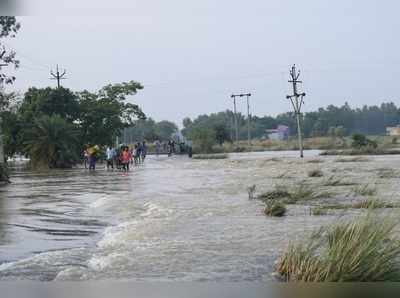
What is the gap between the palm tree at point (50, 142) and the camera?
35.9m

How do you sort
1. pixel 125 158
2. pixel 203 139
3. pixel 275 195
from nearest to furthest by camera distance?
pixel 275 195, pixel 125 158, pixel 203 139

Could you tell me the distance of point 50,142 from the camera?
35969 mm

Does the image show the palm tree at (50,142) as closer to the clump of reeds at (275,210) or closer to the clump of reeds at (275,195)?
the clump of reeds at (275,195)

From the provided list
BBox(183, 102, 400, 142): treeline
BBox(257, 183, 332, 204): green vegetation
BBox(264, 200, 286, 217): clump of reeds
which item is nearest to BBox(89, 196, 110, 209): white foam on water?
BBox(257, 183, 332, 204): green vegetation

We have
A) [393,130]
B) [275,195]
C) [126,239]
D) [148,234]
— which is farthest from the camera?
[393,130]

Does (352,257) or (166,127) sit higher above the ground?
(166,127)

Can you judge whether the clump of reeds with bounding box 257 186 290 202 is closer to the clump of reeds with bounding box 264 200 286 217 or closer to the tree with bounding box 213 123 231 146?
the clump of reeds with bounding box 264 200 286 217

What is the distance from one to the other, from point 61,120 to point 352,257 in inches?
1292

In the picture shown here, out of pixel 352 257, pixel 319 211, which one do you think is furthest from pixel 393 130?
pixel 352 257

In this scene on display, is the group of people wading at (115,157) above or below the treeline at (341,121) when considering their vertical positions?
below

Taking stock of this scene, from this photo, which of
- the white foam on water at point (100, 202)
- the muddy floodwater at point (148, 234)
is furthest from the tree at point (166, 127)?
the white foam on water at point (100, 202)

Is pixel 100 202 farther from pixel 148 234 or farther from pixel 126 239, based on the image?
pixel 126 239

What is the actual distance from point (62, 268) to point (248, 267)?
203 centimetres

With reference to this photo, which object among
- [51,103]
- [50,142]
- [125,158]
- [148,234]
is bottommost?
[148,234]
